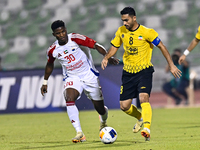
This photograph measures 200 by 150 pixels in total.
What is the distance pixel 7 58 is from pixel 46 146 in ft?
51.8

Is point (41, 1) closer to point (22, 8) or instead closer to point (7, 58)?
point (22, 8)

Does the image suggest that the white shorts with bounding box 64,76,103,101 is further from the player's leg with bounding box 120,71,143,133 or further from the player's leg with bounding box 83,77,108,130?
the player's leg with bounding box 120,71,143,133

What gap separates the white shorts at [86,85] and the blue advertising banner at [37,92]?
20.7 ft

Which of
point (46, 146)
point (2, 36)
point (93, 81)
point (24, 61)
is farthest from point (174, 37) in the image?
point (46, 146)

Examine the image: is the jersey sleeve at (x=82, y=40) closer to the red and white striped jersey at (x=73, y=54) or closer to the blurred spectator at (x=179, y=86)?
the red and white striped jersey at (x=73, y=54)

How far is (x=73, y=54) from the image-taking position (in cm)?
640

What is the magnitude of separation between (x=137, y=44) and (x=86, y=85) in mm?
1130

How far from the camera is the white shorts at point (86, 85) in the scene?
6375mm

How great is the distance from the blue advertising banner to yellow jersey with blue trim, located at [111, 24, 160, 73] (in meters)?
6.80

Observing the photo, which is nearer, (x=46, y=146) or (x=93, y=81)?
(x=46, y=146)

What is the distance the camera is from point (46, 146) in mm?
5562

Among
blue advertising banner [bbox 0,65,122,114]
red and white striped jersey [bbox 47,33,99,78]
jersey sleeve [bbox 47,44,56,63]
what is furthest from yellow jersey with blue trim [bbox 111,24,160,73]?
blue advertising banner [bbox 0,65,122,114]

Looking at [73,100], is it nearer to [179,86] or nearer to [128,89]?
[128,89]

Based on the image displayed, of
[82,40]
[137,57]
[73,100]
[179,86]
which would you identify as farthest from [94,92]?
[179,86]
